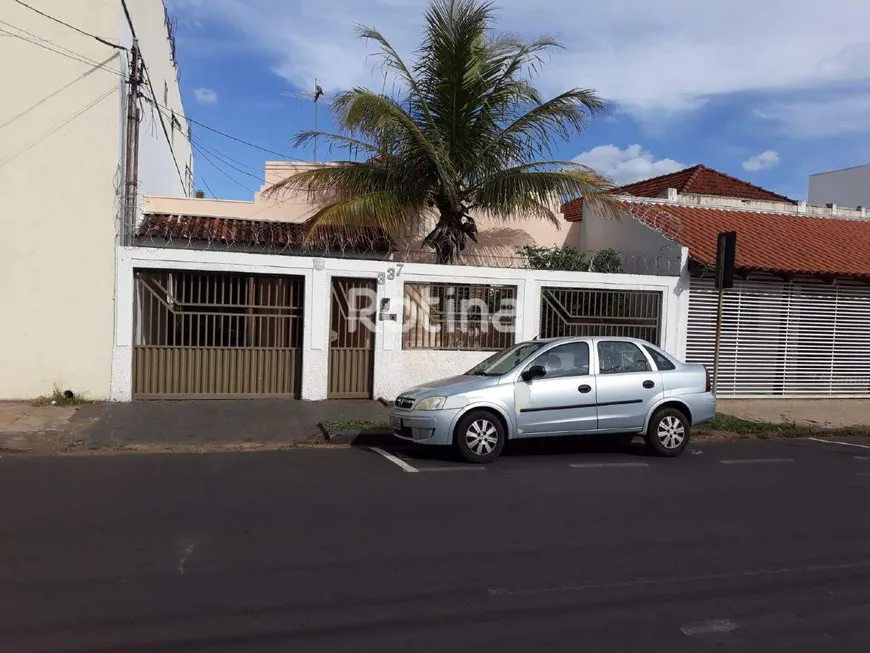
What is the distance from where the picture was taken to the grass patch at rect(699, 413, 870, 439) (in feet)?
37.8

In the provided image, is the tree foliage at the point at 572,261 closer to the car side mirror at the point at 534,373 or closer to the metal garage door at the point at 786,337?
the metal garage door at the point at 786,337

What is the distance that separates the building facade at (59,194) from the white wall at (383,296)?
33cm

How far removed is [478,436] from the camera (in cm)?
863

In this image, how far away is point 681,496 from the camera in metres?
7.26

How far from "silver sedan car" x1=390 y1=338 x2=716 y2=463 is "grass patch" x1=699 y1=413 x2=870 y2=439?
7.27 ft

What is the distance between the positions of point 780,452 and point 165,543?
830 centimetres

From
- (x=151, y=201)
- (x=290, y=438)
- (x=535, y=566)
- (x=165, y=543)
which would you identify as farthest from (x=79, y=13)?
(x=535, y=566)

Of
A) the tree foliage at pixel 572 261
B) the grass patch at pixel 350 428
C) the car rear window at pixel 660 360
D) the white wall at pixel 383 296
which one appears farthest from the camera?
the tree foliage at pixel 572 261

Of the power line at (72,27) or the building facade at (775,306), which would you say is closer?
the power line at (72,27)

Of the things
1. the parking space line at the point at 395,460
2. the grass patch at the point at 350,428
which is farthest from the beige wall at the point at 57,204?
the parking space line at the point at 395,460

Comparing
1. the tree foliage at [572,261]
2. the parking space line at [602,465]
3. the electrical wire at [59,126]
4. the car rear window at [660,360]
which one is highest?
the electrical wire at [59,126]

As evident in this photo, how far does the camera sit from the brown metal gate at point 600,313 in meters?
14.1

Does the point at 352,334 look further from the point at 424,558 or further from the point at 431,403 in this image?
the point at 424,558

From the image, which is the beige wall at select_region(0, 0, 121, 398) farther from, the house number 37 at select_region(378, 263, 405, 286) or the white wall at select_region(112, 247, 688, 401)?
the house number 37 at select_region(378, 263, 405, 286)
